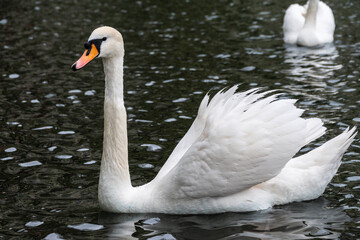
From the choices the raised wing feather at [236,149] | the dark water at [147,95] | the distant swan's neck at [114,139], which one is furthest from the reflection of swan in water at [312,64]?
the distant swan's neck at [114,139]

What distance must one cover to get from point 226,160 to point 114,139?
1.28 meters

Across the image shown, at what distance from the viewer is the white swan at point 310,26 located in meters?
15.2

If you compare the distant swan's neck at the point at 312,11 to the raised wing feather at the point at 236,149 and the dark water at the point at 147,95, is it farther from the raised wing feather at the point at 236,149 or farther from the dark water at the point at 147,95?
the raised wing feather at the point at 236,149

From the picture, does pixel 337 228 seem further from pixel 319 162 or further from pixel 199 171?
pixel 199 171

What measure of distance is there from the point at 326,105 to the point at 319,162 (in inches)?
146

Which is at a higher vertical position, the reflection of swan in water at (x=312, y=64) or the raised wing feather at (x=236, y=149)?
the reflection of swan in water at (x=312, y=64)

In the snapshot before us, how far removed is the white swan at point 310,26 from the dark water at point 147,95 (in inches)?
12.3

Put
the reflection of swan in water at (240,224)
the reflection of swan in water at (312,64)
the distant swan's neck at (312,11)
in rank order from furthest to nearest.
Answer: the distant swan's neck at (312,11) → the reflection of swan in water at (312,64) → the reflection of swan in water at (240,224)

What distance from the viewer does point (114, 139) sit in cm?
700

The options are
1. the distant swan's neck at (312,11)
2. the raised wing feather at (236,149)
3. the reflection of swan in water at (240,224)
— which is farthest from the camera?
the distant swan's neck at (312,11)

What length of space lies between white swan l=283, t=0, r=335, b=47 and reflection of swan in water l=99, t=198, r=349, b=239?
877 centimetres

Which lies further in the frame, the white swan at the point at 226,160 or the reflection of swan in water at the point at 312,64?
the reflection of swan in water at the point at 312,64

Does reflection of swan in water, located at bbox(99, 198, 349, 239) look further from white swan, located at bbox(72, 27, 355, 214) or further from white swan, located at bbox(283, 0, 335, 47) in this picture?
white swan, located at bbox(283, 0, 335, 47)

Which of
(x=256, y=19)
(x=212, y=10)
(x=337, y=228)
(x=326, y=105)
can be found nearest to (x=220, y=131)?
(x=337, y=228)
